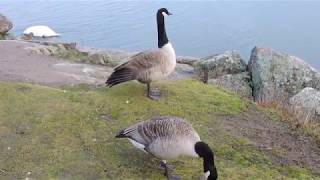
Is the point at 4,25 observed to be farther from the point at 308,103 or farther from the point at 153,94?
the point at 308,103

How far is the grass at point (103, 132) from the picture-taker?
22.2ft

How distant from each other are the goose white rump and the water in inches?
25.5

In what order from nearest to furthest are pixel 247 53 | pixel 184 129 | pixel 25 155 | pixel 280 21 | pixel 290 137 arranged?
pixel 184 129 < pixel 25 155 < pixel 290 137 < pixel 247 53 < pixel 280 21

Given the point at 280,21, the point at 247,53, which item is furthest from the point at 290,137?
the point at 280,21

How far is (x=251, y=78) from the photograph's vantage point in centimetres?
1409

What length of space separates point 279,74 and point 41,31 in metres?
12.5

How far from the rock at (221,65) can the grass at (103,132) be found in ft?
13.1

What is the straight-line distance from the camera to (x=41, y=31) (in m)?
21.9

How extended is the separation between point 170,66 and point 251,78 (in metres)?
5.46

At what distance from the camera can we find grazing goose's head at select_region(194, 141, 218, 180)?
5.89 metres

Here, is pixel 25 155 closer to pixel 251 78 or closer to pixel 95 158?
pixel 95 158

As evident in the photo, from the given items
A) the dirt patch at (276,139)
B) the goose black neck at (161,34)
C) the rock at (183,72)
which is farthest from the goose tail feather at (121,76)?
the rock at (183,72)

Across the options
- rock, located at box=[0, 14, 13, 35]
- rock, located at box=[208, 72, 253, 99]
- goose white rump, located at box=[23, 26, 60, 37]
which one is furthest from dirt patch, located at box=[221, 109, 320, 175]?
rock, located at box=[0, 14, 13, 35]

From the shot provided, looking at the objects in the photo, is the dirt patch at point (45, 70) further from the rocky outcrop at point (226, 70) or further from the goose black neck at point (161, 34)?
the goose black neck at point (161, 34)
